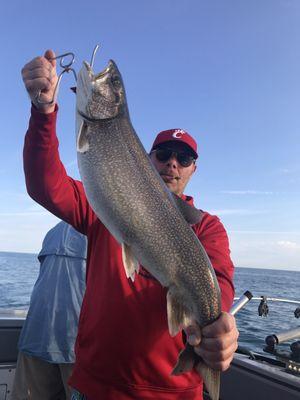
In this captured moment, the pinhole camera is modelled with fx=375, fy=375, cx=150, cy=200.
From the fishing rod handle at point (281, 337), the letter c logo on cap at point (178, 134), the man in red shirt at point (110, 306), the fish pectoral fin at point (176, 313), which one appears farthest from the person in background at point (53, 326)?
the fish pectoral fin at point (176, 313)

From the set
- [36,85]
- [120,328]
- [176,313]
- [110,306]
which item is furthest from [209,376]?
[36,85]

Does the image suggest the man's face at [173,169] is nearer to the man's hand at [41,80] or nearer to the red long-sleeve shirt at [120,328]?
the red long-sleeve shirt at [120,328]

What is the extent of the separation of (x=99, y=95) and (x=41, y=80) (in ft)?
1.39

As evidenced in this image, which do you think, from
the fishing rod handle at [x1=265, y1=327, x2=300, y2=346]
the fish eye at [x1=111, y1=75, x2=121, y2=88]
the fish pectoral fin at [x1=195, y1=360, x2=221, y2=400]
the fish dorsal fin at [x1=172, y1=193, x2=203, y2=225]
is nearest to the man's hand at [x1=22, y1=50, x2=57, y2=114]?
the fish eye at [x1=111, y1=75, x2=121, y2=88]

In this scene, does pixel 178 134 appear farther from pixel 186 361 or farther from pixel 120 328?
→ pixel 186 361

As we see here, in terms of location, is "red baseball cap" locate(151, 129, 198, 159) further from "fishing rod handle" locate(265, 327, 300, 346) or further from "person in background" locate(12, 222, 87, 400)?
"fishing rod handle" locate(265, 327, 300, 346)

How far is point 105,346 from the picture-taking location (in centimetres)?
309

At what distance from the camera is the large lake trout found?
8.37 feet

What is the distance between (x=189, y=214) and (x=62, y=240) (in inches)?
140

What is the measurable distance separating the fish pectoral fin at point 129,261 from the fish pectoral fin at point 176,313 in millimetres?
293

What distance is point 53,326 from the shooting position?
18.1ft

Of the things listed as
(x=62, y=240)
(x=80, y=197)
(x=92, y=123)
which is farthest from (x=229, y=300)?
(x=62, y=240)

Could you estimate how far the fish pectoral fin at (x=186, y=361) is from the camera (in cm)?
267

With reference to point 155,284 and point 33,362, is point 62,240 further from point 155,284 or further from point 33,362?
point 155,284
